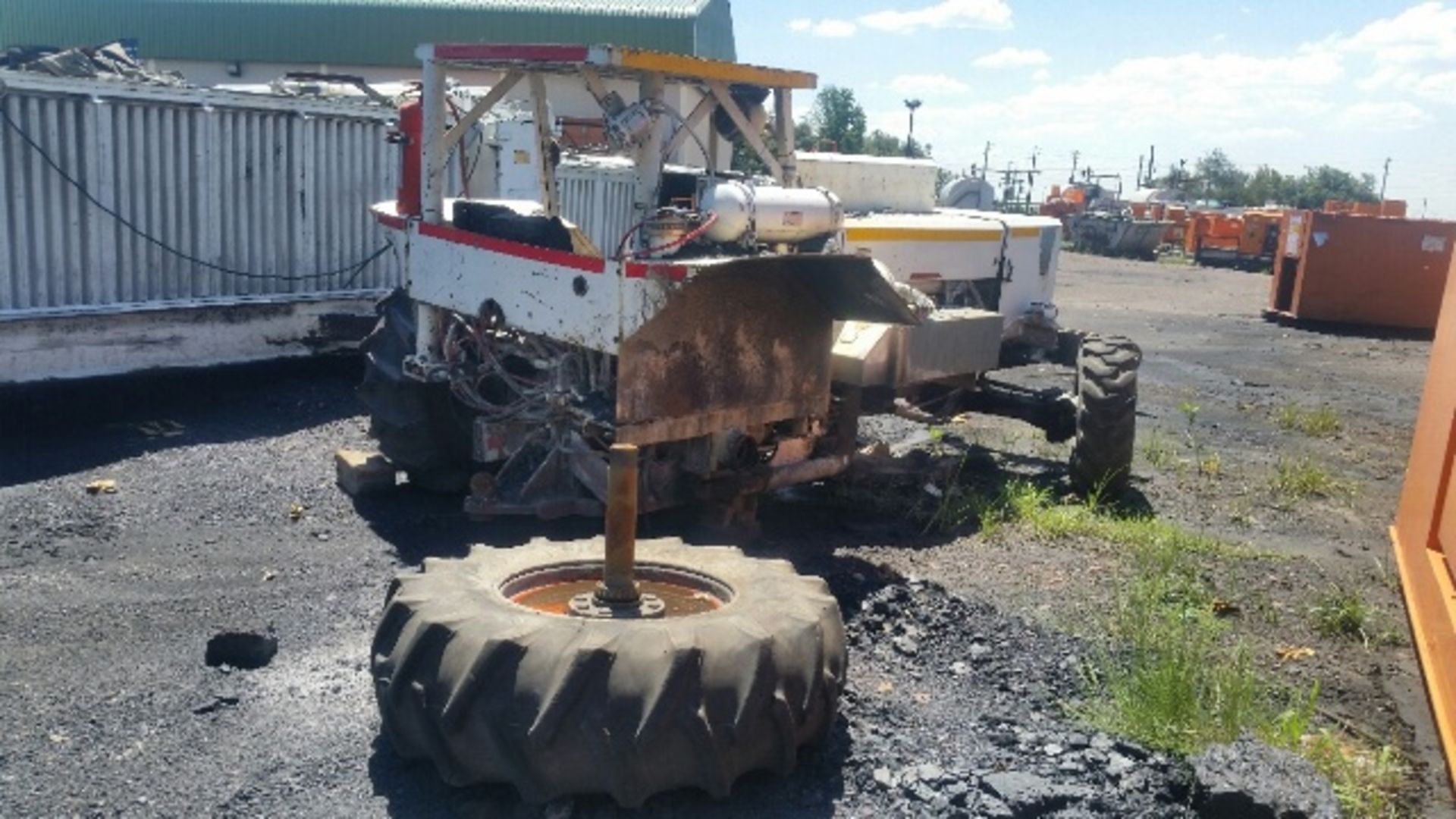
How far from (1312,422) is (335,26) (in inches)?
951

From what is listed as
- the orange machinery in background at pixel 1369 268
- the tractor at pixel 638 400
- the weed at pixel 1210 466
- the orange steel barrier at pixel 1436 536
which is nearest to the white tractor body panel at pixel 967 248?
the tractor at pixel 638 400

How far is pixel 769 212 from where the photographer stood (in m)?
5.50

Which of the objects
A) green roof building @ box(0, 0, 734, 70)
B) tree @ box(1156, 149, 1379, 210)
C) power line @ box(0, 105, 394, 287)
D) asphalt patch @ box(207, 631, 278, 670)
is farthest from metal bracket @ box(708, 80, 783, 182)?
tree @ box(1156, 149, 1379, 210)

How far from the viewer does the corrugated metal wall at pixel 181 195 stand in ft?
25.9

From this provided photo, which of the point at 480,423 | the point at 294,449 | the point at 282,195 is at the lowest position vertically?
the point at 294,449

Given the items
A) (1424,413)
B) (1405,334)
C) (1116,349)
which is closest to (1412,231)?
(1405,334)

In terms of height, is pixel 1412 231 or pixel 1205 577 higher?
pixel 1412 231

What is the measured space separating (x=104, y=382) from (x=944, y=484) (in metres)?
5.02

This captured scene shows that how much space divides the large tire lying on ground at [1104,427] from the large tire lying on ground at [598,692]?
377cm

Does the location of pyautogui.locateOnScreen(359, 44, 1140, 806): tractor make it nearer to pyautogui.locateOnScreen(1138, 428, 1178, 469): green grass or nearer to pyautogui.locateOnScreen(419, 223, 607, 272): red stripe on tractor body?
pyautogui.locateOnScreen(419, 223, 607, 272): red stripe on tractor body

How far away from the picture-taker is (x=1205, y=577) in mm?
6039

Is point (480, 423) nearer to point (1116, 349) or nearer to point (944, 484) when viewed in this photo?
point (944, 484)

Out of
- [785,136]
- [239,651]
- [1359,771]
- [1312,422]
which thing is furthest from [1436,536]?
[1312,422]

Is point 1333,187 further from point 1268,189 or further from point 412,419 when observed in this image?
point 412,419
